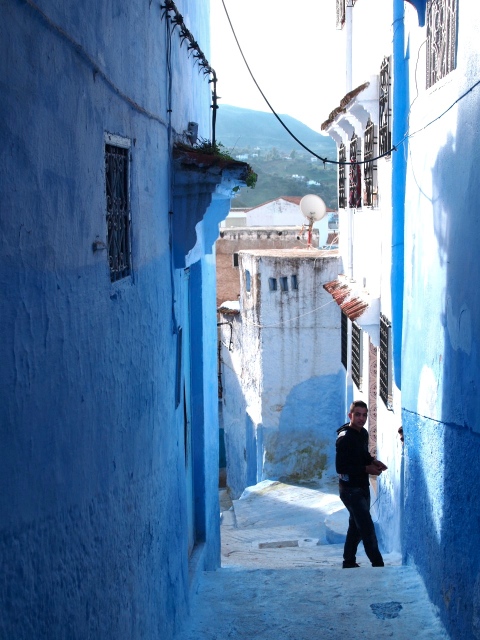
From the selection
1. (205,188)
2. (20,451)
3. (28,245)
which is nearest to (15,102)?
(28,245)

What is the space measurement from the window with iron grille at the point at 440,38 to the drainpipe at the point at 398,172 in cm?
140

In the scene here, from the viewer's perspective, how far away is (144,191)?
495cm

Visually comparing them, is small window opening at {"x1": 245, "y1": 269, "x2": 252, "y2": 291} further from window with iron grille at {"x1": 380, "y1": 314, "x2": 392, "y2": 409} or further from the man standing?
the man standing

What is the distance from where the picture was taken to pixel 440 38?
6.09 metres

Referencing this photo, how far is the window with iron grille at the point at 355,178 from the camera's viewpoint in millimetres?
11594

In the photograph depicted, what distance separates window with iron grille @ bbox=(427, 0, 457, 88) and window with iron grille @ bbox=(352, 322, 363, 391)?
5.98m

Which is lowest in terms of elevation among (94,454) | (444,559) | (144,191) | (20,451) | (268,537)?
(268,537)

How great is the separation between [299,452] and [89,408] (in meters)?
Answer: 13.2

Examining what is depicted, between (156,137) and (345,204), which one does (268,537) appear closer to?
(345,204)

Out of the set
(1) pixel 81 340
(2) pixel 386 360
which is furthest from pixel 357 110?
(1) pixel 81 340

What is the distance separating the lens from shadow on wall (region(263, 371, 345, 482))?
1625cm

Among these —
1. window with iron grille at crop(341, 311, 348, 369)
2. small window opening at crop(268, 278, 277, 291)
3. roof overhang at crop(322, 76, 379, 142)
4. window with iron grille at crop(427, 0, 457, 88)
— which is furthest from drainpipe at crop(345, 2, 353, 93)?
window with iron grille at crop(427, 0, 457, 88)

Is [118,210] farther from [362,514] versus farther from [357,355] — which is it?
[357,355]

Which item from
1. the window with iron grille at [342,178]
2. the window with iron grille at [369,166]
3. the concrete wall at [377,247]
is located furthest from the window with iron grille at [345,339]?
the window with iron grille at [369,166]
